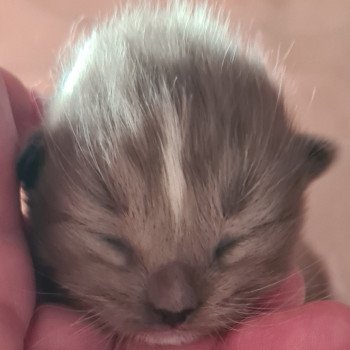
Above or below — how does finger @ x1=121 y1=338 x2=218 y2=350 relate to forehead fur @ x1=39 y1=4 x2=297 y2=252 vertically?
below

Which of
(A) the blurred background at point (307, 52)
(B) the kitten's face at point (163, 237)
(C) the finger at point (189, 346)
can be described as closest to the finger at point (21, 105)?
(B) the kitten's face at point (163, 237)

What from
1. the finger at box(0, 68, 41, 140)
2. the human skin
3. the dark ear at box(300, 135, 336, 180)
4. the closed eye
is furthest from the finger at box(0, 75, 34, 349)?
the dark ear at box(300, 135, 336, 180)

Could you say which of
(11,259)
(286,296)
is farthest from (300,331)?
→ (11,259)

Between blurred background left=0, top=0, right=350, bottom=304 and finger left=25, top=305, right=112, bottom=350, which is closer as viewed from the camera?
finger left=25, top=305, right=112, bottom=350

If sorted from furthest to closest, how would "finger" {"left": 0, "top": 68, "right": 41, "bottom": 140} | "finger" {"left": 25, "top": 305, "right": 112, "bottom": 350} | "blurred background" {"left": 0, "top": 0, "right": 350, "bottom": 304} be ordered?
"blurred background" {"left": 0, "top": 0, "right": 350, "bottom": 304} < "finger" {"left": 0, "top": 68, "right": 41, "bottom": 140} < "finger" {"left": 25, "top": 305, "right": 112, "bottom": 350}

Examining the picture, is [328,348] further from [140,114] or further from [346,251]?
[346,251]

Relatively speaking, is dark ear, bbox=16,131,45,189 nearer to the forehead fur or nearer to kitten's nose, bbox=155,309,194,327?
the forehead fur

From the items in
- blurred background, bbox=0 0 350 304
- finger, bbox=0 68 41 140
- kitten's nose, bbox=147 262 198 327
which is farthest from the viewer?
blurred background, bbox=0 0 350 304

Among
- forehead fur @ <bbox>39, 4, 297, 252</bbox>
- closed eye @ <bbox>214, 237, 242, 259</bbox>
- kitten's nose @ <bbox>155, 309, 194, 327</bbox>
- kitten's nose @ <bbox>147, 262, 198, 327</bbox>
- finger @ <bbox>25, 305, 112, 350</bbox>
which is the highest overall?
forehead fur @ <bbox>39, 4, 297, 252</bbox>
